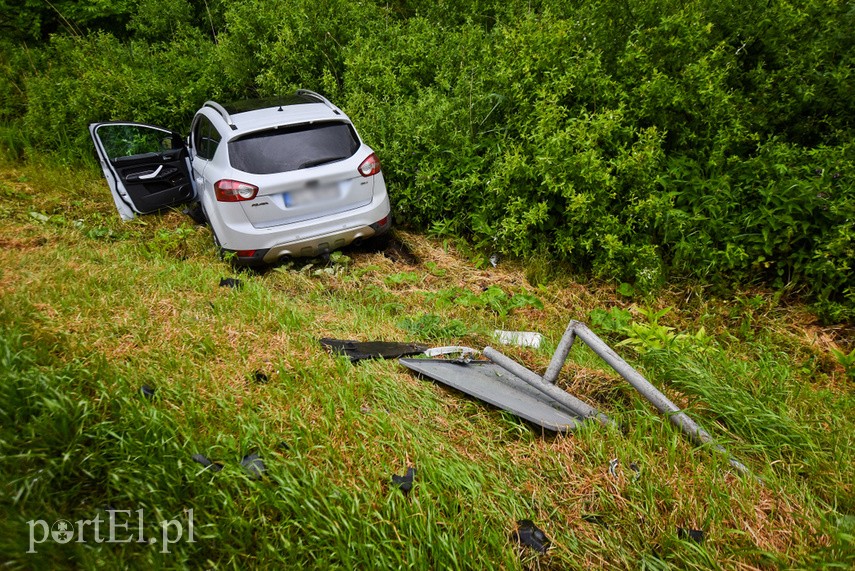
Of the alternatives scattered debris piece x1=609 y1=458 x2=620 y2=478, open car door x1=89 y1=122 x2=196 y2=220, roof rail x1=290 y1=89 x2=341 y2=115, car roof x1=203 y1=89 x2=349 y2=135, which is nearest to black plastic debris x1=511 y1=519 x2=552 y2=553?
scattered debris piece x1=609 y1=458 x2=620 y2=478

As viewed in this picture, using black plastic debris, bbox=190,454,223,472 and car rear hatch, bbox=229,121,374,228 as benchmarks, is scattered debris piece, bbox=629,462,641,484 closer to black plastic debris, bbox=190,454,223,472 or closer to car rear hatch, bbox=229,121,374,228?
black plastic debris, bbox=190,454,223,472

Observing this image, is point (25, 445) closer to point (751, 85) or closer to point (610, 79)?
point (610, 79)

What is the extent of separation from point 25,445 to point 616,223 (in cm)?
476

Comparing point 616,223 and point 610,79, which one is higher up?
point 610,79

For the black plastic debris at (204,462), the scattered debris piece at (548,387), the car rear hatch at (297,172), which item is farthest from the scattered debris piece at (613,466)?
the car rear hatch at (297,172)

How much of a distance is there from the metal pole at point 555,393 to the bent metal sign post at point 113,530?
5.93ft

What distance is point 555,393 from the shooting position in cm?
299

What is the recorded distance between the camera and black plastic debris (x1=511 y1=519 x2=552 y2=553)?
2275 mm

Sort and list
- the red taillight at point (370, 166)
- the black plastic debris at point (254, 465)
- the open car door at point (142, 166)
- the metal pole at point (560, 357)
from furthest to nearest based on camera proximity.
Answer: the open car door at point (142, 166)
the red taillight at point (370, 166)
the metal pole at point (560, 357)
the black plastic debris at point (254, 465)

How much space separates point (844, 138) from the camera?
189 inches

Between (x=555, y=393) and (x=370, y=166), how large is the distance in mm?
3535

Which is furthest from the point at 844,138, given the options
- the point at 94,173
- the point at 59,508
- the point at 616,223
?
the point at 94,173

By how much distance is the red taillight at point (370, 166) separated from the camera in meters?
5.54

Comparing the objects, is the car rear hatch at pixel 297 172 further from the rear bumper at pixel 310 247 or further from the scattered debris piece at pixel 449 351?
the scattered debris piece at pixel 449 351
